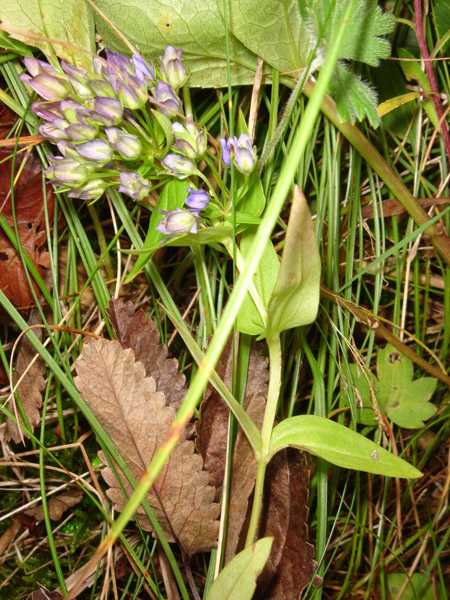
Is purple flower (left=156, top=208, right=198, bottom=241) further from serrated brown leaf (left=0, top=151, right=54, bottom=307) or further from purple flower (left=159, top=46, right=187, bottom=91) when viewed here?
serrated brown leaf (left=0, top=151, right=54, bottom=307)

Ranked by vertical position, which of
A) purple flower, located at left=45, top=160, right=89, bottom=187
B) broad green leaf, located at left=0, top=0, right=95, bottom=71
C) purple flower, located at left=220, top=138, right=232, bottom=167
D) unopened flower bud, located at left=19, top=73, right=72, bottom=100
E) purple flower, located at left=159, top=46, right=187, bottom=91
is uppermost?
broad green leaf, located at left=0, top=0, right=95, bottom=71

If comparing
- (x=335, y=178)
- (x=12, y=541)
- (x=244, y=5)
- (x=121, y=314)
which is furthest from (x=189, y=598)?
(x=244, y=5)

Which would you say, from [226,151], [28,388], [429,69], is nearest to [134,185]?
[226,151]

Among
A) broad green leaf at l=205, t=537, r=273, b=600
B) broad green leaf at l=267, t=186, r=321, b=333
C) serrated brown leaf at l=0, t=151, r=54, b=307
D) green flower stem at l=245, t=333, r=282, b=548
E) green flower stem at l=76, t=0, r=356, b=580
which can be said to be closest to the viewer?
green flower stem at l=76, t=0, r=356, b=580

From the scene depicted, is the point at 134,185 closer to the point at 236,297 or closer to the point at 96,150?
the point at 96,150

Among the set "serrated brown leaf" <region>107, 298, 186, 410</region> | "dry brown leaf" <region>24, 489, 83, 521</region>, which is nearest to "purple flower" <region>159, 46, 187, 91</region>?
"serrated brown leaf" <region>107, 298, 186, 410</region>

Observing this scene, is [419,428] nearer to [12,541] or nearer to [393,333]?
[393,333]
